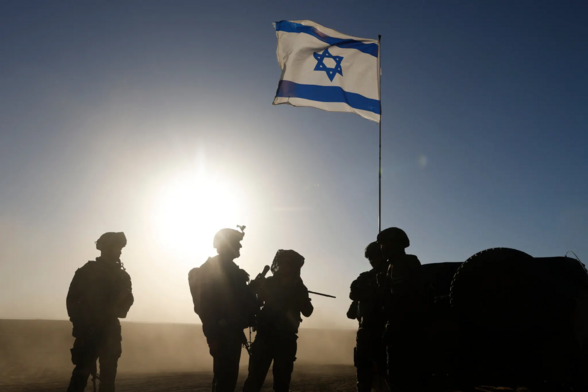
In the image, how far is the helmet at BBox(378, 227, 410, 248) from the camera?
4551 millimetres

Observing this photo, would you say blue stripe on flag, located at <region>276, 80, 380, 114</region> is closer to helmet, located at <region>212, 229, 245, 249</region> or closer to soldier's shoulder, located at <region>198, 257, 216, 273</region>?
helmet, located at <region>212, 229, 245, 249</region>

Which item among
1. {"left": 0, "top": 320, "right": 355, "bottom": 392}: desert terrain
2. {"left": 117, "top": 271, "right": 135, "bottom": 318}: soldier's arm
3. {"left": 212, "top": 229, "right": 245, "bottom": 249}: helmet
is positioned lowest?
{"left": 0, "top": 320, "right": 355, "bottom": 392}: desert terrain

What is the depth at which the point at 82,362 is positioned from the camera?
5113 millimetres

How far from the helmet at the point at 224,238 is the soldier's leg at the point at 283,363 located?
55.5 inches

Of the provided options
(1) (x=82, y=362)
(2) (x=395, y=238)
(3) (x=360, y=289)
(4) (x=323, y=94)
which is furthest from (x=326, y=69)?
(1) (x=82, y=362)

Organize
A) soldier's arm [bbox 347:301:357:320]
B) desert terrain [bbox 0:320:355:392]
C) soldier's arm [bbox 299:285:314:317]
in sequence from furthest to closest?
desert terrain [bbox 0:320:355:392]
soldier's arm [bbox 347:301:357:320]
soldier's arm [bbox 299:285:314:317]

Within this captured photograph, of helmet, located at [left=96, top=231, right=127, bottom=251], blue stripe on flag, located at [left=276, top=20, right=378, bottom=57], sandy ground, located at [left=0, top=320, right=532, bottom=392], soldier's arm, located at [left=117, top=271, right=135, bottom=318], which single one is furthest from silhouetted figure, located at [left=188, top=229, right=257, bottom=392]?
blue stripe on flag, located at [left=276, top=20, right=378, bottom=57]

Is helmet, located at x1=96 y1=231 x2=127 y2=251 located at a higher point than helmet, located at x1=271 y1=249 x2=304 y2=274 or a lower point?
higher

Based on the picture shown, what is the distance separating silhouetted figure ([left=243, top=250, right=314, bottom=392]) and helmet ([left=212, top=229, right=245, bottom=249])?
2.31 feet

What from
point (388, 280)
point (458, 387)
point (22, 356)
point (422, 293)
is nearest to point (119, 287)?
point (388, 280)

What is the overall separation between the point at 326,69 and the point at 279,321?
647 cm

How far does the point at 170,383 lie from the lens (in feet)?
43.2

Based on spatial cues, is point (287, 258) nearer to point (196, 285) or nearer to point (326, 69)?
point (196, 285)

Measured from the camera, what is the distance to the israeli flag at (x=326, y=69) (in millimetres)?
9172
